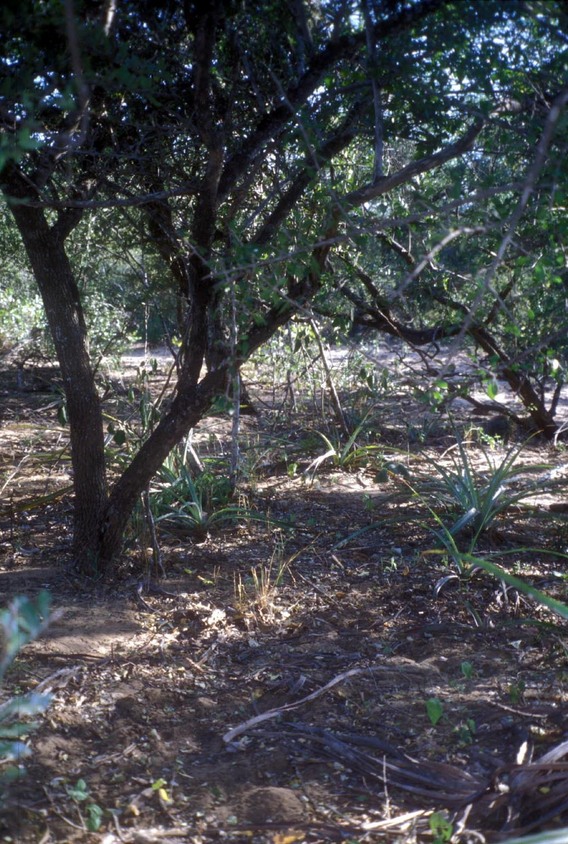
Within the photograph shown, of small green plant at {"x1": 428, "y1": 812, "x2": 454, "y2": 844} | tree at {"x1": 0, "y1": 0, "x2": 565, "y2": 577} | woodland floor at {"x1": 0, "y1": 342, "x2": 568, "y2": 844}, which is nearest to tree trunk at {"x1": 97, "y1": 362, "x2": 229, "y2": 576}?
tree at {"x1": 0, "y1": 0, "x2": 565, "y2": 577}

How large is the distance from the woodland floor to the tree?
27.7 inches

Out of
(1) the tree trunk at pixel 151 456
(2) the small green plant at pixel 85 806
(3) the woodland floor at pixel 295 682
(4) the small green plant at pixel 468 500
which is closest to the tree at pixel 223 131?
(1) the tree trunk at pixel 151 456

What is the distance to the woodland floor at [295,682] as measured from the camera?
255 cm

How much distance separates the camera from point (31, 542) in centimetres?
507

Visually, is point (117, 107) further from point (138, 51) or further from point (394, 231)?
point (394, 231)

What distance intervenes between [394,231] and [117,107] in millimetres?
1627

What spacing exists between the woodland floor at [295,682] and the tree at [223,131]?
0.70 m

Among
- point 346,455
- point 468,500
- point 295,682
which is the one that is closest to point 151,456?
point 295,682

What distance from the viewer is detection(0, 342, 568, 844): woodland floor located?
2547 millimetres

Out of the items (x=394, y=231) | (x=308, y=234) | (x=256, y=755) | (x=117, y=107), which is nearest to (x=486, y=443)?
(x=394, y=231)

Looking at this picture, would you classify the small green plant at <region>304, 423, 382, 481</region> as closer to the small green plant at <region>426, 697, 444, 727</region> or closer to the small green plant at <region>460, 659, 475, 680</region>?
the small green plant at <region>460, 659, 475, 680</region>

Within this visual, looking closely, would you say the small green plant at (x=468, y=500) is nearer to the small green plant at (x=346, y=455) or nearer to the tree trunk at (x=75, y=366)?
the small green plant at (x=346, y=455)

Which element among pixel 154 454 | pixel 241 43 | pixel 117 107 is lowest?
pixel 154 454

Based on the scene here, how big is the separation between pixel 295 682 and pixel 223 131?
2.63m
